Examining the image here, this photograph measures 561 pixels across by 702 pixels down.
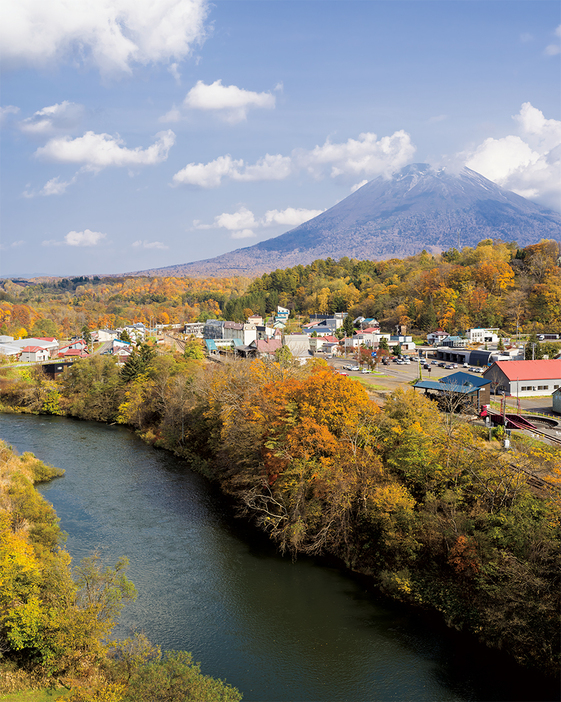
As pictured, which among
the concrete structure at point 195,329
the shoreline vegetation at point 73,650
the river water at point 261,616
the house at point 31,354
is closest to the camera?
the shoreline vegetation at point 73,650

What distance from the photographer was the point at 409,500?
12.7 metres

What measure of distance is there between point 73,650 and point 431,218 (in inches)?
6889

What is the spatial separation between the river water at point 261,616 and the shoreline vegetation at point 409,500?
0.66 metres

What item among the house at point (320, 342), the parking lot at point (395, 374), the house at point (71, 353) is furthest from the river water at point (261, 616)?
the house at point (320, 342)

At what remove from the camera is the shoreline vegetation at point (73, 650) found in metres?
8.06

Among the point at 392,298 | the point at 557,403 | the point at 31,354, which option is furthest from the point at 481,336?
the point at 31,354

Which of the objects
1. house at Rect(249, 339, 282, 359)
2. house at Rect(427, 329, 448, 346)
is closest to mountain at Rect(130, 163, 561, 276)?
house at Rect(427, 329, 448, 346)

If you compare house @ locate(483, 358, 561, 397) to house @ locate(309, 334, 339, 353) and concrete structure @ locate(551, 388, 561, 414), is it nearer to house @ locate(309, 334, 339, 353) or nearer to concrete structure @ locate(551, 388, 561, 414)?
concrete structure @ locate(551, 388, 561, 414)

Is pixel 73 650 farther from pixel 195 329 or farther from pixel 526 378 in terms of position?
pixel 195 329

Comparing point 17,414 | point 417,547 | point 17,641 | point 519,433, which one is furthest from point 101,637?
point 17,414

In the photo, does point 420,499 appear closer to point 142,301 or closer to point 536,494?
point 536,494

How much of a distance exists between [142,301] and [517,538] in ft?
305

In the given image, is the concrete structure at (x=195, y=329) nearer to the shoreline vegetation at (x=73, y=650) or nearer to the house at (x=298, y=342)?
the house at (x=298, y=342)

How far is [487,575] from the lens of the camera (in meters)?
10.4
